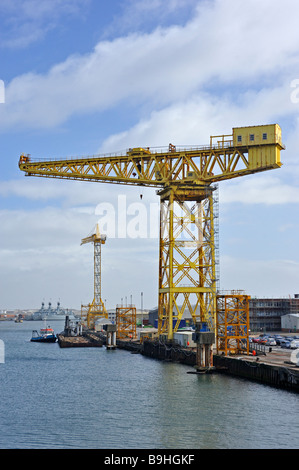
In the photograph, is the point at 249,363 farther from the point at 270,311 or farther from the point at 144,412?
the point at 270,311

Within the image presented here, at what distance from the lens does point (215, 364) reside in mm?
50688

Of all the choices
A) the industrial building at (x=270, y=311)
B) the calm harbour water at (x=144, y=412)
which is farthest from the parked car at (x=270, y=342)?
the industrial building at (x=270, y=311)

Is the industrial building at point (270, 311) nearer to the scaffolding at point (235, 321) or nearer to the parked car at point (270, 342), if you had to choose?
the parked car at point (270, 342)

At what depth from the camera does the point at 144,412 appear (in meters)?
33.3

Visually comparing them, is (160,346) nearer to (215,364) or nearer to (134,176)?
(215,364)

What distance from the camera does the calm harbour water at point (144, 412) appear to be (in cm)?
2669

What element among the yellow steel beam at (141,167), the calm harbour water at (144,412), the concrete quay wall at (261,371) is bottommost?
the calm harbour water at (144,412)

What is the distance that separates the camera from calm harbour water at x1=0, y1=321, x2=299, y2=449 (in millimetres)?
26688

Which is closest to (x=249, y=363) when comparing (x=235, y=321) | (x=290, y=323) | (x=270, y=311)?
(x=235, y=321)

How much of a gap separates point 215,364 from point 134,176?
895 inches

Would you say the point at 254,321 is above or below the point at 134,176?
below

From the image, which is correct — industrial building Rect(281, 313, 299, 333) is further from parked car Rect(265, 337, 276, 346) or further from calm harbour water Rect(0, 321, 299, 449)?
calm harbour water Rect(0, 321, 299, 449)

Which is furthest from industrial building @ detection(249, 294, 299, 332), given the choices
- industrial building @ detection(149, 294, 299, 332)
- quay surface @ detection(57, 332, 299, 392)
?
quay surface @ detection(57, 332, 299, 392)
